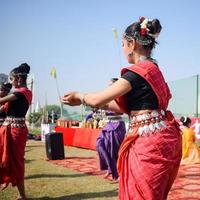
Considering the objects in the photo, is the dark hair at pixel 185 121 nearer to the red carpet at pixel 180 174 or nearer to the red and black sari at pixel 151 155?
the red carpet at pixel 180 174

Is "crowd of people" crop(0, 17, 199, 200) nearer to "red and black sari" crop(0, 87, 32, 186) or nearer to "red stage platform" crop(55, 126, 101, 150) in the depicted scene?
"red and black sari" crop(0, 87, 32, 186)

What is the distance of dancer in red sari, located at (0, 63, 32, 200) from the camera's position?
5.14 meters

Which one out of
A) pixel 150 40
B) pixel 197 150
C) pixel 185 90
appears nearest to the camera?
pixel 150 40

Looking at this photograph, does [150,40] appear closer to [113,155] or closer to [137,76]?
[137,76]

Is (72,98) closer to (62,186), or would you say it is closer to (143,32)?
(143,32)

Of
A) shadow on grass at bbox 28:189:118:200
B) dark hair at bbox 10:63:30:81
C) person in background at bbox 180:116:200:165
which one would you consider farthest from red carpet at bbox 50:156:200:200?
dark hair at bbox 10:63:30:81

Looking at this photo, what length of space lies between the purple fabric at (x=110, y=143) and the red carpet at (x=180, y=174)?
446 millimetres

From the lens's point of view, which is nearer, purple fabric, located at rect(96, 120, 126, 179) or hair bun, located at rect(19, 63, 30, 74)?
hair bun, located at rect(19, 63, 30, 74)

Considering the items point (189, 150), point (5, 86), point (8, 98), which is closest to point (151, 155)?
point (8, 98)

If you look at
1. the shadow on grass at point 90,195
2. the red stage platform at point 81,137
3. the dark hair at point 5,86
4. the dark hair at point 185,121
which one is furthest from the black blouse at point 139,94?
the red stage platform at point 81,137

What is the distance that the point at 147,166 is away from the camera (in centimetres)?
252

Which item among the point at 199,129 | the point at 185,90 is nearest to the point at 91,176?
the point at 199,129

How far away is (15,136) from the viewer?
17.1 feet

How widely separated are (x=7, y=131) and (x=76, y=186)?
1.65 meters
